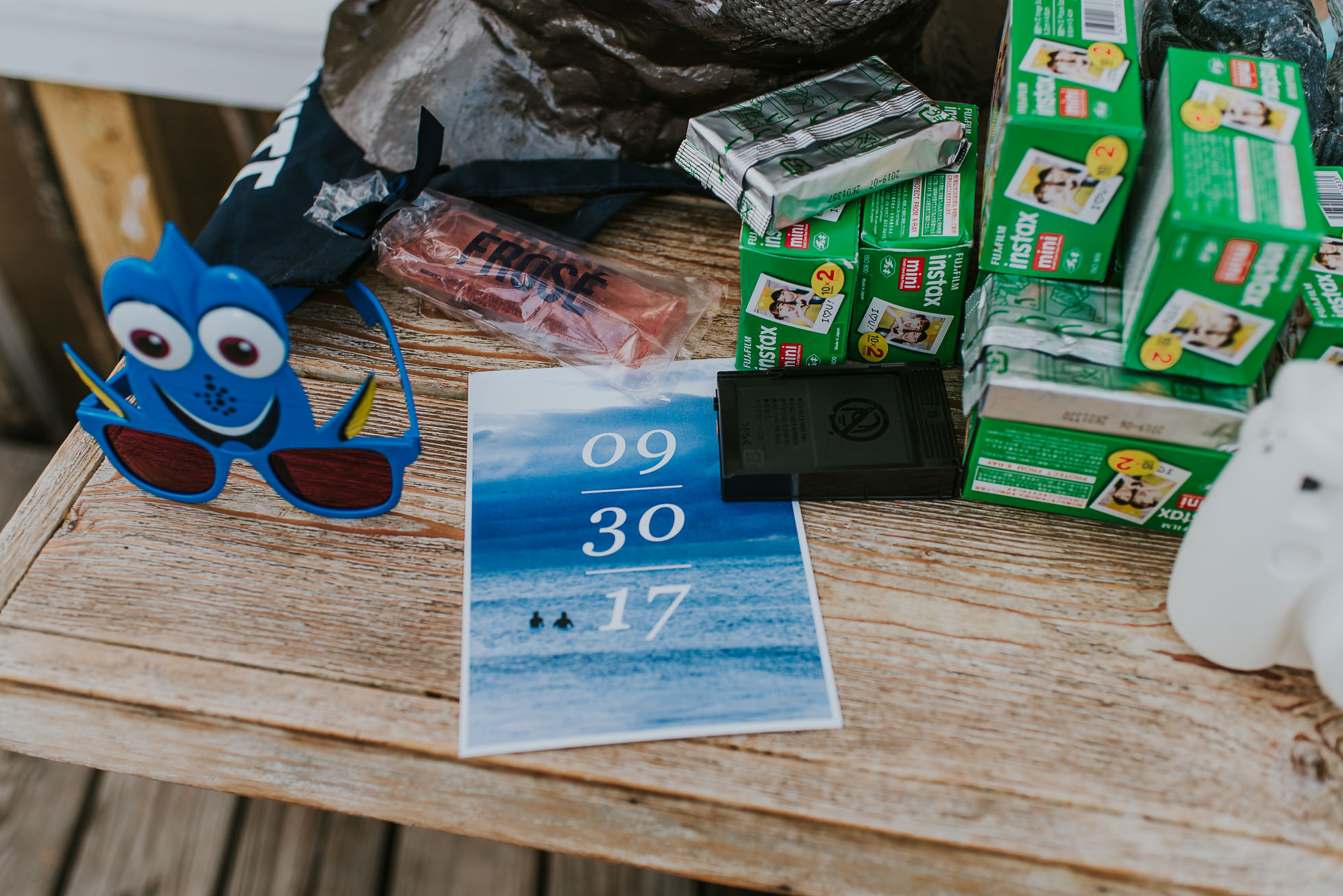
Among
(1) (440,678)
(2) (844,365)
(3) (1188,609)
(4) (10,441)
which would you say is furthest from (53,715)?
(4) (10,441)

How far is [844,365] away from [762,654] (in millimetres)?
237

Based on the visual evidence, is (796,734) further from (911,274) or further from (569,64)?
(569,64)

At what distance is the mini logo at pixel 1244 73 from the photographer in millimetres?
592

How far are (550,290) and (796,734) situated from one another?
418 mm

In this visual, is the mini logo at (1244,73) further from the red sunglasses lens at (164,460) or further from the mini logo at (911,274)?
the red sunglasses lens at (164,460)

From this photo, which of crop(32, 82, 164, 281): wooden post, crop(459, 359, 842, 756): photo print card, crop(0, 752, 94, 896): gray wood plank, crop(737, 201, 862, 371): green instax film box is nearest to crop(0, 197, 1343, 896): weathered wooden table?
crop(459, 359, 842, 756): photo print card

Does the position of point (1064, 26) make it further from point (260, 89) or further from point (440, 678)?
→ point (260, 89)

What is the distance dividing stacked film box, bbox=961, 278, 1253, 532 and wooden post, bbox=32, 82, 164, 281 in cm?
115

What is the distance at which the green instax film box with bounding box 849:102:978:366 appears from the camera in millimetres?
666

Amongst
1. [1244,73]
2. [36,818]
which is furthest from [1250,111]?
[36,818]

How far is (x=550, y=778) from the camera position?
1.82 ft

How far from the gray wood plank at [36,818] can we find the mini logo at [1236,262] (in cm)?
127

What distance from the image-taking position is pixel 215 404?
1.93ft

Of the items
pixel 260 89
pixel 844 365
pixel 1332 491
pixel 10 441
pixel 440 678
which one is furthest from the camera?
pixel 10 441
